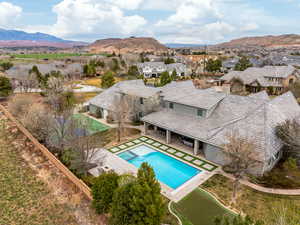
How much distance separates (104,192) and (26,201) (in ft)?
24.4

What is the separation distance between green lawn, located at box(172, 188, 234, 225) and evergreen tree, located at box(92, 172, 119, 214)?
457 centimetres

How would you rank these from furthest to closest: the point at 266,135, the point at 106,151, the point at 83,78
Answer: the point at 83,78
the point at 106,151
the point at 266,135

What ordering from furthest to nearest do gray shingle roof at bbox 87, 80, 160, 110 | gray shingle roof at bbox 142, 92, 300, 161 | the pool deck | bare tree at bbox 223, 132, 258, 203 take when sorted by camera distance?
gray shingle roof at bbox 87, 80, 160, 110 → gray shingle roof at bbox 142, 92, 300, 161 → the pool deck → bare tree at bbox 223, 132, 258, 203

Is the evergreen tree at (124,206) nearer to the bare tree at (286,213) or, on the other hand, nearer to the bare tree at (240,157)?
the bare tree at (240,157)

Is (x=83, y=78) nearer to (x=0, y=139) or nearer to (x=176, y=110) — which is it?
(x=0, y=139)

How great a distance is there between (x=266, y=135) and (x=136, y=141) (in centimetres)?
1379

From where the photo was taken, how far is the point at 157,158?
1941 cm

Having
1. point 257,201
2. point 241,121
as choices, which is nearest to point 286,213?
point 257,201

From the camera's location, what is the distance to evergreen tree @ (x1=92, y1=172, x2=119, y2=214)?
37.6 feet

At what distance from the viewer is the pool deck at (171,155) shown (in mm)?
14625

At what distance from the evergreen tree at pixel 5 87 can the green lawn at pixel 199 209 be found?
46.1 m

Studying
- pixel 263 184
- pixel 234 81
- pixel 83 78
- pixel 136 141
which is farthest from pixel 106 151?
pixel 83 78

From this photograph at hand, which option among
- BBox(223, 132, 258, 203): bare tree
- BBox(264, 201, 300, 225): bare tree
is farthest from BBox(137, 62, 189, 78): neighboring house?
BBox(264, 201, 300, 225): bare tree

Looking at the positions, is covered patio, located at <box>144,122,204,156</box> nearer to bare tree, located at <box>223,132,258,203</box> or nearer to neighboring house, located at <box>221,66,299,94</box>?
bare tree, located at <box>223,132,258,203</box>
